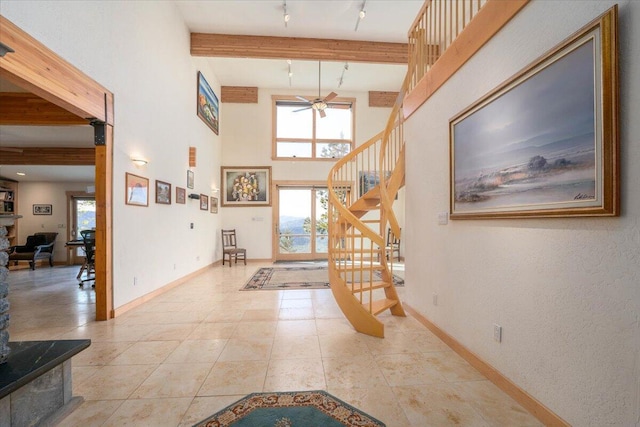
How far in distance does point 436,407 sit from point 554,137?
183cm

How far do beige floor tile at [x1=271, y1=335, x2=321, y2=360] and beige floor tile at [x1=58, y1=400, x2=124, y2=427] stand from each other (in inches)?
45.4

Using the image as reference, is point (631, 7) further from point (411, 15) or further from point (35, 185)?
point (35, 185)

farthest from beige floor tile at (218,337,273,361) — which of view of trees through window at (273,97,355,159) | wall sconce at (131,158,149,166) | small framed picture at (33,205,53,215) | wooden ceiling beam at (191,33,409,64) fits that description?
→ small framed picture at (33,205,53,215)

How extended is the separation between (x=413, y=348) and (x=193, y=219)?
525 centimetres

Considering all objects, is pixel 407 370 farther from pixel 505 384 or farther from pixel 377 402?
pixel 505 384

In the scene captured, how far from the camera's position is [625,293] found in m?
1.19

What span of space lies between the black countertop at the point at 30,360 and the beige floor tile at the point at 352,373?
176 centimetres

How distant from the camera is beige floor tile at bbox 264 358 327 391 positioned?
6.43 feet

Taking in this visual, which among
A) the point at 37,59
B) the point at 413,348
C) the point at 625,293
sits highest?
the point at 37,59

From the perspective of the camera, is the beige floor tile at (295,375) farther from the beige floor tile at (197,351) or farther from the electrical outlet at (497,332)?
the electrical outlet at (497,332)

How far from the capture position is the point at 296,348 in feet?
8.36

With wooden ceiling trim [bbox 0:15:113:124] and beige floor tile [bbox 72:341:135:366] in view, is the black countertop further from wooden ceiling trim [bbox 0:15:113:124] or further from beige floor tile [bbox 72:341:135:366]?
wooden ceiling trim [bbox 0:15:113:124]

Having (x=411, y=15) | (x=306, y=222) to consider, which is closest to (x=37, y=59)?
(x=411, y=15)

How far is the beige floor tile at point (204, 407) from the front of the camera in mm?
1634
